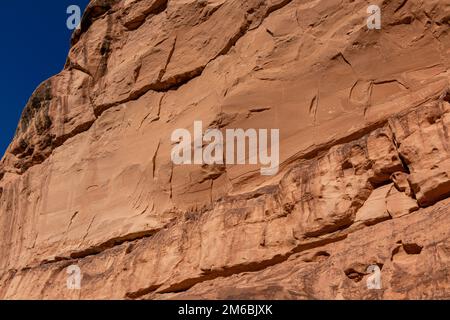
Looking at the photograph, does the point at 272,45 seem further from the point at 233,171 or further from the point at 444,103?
the point at 444,103

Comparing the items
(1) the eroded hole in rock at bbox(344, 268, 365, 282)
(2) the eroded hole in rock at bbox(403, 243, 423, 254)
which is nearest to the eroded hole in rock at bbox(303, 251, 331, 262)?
(1) the eroded hole in rock at bbox(344, 268, 365, 282)

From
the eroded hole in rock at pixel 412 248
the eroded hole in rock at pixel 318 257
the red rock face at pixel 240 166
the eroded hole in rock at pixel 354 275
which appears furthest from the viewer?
the eroded hole in rock at pixel 318 257

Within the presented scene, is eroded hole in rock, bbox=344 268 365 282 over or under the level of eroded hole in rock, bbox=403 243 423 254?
under

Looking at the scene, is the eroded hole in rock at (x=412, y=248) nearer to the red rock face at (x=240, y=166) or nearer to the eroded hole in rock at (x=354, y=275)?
the red rock face at (x=240, y=166)

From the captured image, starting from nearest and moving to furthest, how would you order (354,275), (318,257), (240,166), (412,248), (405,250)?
(412,248), (405,250), (354,275), (318,257), (240,166)

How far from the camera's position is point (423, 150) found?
1103 cm

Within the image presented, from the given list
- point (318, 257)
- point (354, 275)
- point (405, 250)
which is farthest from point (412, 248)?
point (318, 257)

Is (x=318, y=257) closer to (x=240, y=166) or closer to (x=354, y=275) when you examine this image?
(x=354, y=275)

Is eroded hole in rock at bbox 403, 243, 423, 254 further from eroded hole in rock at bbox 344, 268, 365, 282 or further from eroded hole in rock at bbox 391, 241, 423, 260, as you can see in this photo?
eroded hole in rock at bbox 344, 268, 365, 282

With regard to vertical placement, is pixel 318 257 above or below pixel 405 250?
above

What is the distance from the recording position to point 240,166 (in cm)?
1488

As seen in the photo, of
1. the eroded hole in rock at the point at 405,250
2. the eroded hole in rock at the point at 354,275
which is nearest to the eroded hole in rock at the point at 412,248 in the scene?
the eroded hole in rock at the point at 405,250

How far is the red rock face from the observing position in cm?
1098

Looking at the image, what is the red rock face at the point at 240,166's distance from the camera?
10977 mm
